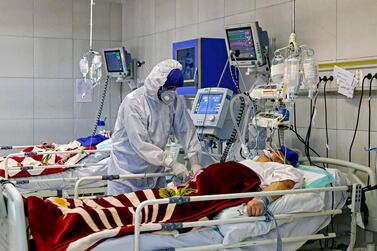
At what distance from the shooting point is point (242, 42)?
12.3ft

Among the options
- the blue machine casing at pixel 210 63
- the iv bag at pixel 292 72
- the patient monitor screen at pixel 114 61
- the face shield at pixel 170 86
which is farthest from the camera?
the patient monitor screen at pixel 114 61

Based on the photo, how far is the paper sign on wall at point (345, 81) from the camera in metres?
3.06

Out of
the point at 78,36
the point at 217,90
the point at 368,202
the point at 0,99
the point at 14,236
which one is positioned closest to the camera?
the point at 14,236

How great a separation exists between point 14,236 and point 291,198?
52.5 inches

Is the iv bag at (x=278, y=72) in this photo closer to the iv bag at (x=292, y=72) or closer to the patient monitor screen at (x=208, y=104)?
the iv bag at (x=292, y=72)

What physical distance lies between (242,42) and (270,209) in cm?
158

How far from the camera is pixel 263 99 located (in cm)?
322

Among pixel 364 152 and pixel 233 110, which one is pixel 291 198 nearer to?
pixel 364 152

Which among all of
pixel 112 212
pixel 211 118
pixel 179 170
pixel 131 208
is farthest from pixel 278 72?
pixel 112 212

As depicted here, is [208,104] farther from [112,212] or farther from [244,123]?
[112,212]

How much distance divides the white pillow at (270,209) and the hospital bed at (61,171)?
2122 millimetres

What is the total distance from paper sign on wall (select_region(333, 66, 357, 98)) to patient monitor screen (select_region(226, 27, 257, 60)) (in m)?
0.70

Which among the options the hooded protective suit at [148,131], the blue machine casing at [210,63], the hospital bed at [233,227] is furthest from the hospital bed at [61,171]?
the hospital bed at [233,227]

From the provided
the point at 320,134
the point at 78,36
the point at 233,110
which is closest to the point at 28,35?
the point at 78,36
